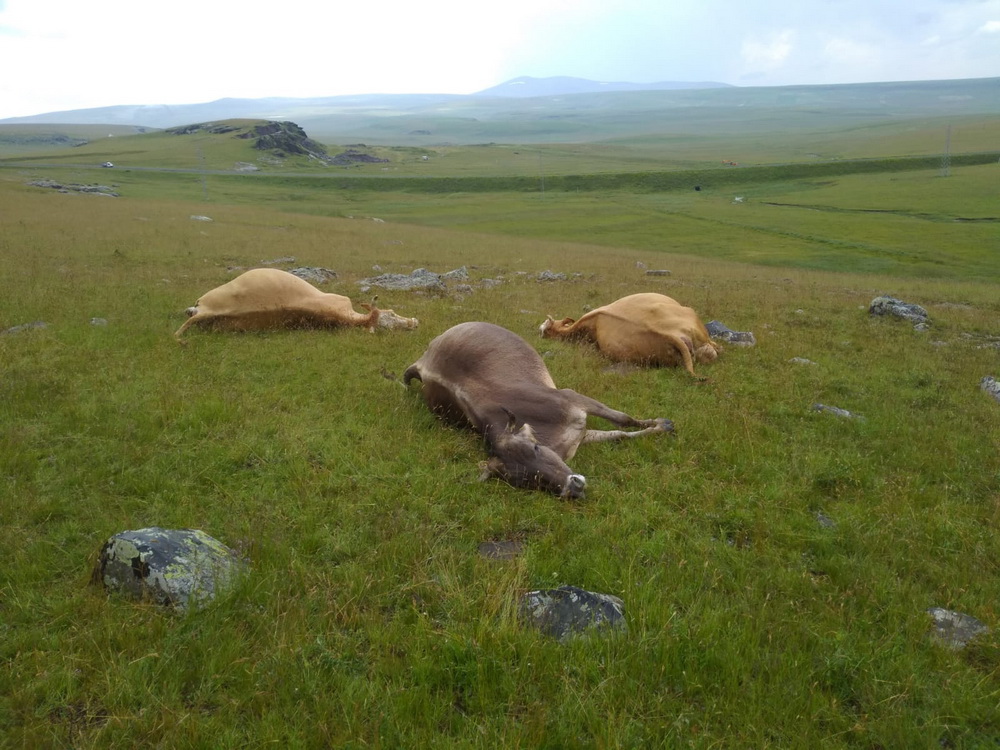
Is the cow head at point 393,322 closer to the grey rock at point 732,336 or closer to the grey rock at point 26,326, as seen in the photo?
the grey rock at point 26,326

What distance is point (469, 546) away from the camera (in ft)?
17.5

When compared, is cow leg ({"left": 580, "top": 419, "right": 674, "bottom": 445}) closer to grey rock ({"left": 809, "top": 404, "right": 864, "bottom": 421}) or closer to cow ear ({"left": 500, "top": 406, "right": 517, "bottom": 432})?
cow ear ({"left": 500, "top": 406, "right": 517, "bottom": 432})

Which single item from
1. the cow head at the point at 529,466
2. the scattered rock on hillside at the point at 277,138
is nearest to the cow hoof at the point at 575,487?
the cow head at the point at 529,466

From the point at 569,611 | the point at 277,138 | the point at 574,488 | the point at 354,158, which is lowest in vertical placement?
the point at 569,611

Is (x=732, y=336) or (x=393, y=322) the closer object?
(x=732, y=336)

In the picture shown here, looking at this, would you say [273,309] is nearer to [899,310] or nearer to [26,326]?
[26,326]

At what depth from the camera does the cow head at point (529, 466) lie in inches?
245

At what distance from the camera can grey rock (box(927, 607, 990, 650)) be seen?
4422 millimetres

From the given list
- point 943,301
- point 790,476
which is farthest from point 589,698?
point 943,301

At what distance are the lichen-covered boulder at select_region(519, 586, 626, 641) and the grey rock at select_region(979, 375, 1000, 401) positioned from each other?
28.7 ft

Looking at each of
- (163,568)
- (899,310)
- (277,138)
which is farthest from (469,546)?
(277,138)

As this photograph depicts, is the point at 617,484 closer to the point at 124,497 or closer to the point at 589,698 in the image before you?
the point at 589,698

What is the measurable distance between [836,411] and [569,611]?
618 centimetres

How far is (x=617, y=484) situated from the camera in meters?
6.67
